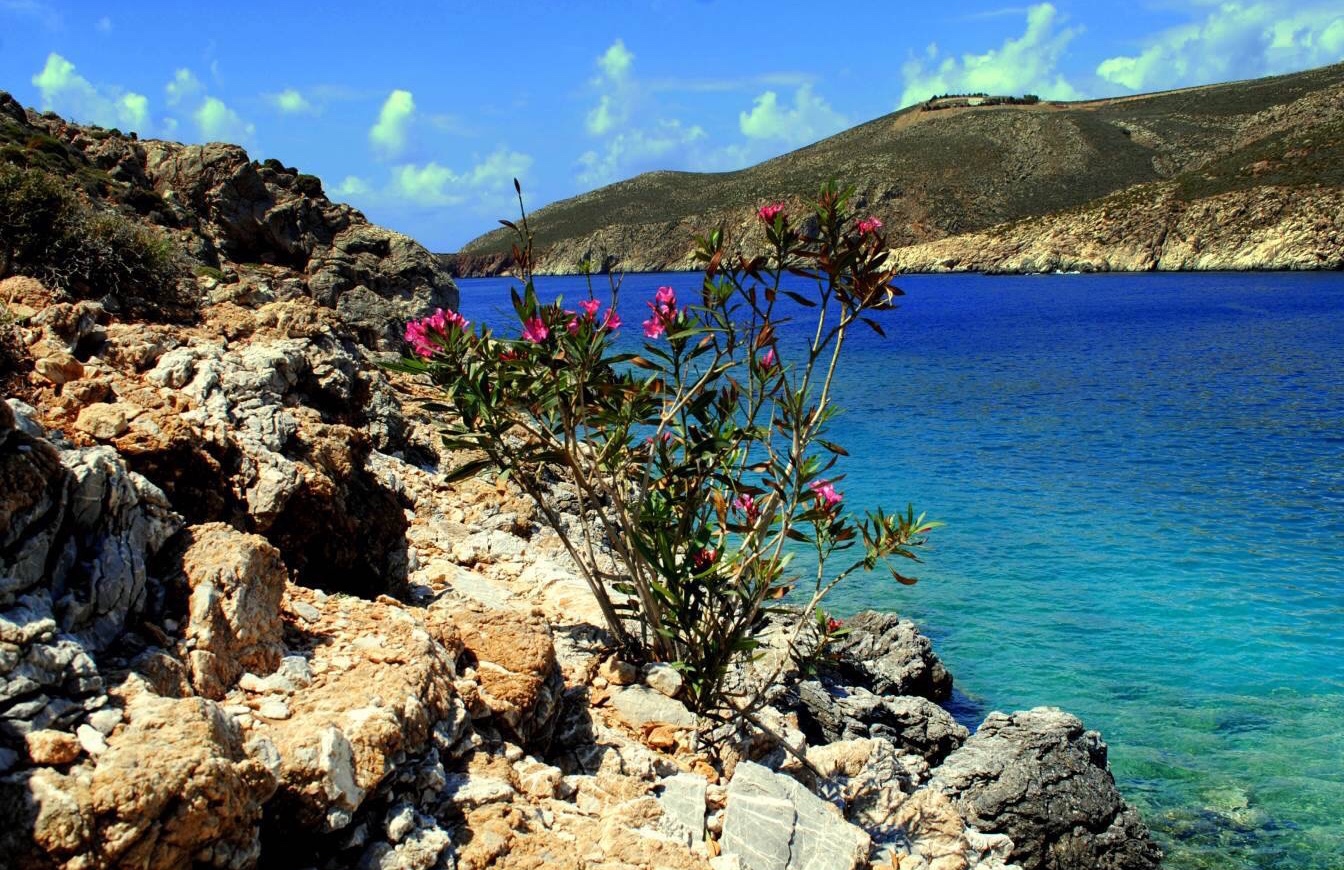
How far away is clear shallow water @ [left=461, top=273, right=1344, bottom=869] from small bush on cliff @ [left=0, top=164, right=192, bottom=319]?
7434 mm

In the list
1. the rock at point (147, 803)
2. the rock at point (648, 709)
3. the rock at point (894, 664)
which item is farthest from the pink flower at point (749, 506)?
the rock at point (147, 803)

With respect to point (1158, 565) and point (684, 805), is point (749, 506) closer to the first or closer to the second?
point (684, 805)

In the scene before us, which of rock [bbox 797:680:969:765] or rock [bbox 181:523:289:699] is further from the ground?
rock [bbox 181:523:289:699]

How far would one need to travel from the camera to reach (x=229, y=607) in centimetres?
364

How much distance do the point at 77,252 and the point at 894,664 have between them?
7.22m

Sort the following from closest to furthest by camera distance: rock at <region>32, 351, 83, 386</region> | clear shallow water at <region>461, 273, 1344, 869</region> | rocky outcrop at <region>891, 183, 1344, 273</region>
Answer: rock at <region>32, 351, 83, 386</region> < clear shallow water at <region>461, 273, 1344, 869</region> < rocky outcrop at <region>891, 183, 1344, 273</region>

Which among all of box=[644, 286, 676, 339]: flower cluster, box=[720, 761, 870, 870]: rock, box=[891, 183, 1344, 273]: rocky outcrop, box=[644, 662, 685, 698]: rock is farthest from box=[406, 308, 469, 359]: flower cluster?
box=[891, 183, 1344, 273]: rocky outcrop

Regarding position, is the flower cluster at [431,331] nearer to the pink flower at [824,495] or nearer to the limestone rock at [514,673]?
the limestone rock at [514,673]

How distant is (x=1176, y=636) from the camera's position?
9891mm

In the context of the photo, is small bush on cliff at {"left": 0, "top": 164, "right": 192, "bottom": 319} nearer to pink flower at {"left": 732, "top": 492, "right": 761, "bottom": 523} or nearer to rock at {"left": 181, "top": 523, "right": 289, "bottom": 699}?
rock at {"left": 181, "top": 523, "right": 289, "bottom": 699}

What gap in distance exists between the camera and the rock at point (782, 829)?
3.99 m

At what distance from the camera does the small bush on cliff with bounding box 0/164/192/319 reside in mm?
6770

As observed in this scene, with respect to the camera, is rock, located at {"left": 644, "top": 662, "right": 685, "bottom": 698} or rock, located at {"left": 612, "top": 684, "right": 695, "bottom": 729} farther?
rock, located at {"left": 644, "top": 662, "right": 685, "bottom": 698}

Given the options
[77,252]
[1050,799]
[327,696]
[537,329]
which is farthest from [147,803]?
[77,252]
